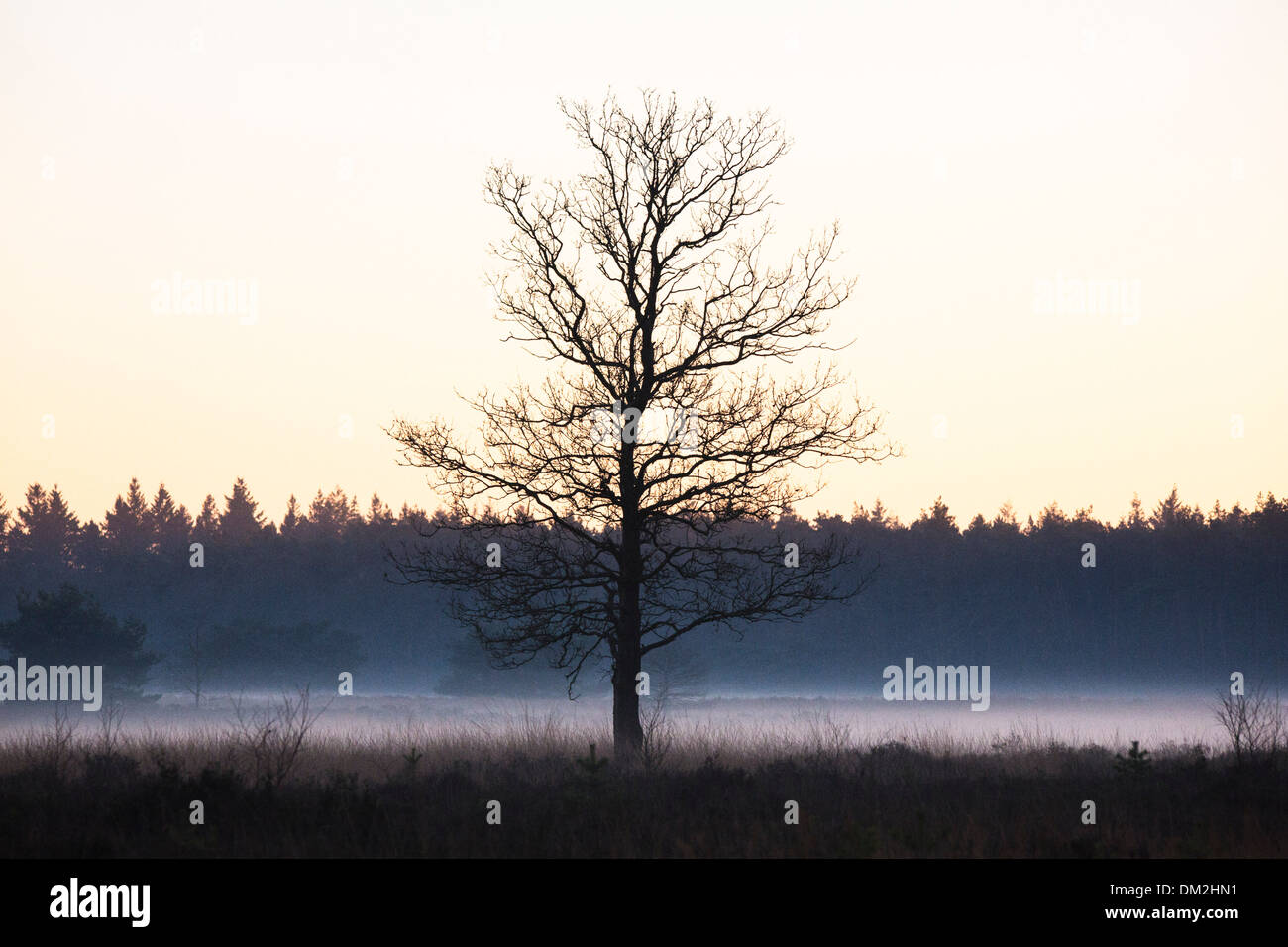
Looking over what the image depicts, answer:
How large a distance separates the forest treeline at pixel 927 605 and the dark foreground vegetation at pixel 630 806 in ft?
192

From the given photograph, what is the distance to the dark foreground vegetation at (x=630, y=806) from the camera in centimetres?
968

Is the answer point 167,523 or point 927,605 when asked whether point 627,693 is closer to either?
point 927,605

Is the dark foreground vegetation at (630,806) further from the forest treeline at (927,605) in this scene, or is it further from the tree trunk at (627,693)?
the forest treeline at (927,605)

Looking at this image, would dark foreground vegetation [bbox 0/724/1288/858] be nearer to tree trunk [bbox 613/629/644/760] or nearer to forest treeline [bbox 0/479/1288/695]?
tree trunk [bbox 613/629/644/760]

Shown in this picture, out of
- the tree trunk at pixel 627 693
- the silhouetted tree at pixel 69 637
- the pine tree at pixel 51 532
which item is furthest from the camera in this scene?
the pine tree at pixel 51 532

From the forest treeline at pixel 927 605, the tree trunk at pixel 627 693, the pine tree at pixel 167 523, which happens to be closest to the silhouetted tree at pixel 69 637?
the forest treeline at pixel 927 605

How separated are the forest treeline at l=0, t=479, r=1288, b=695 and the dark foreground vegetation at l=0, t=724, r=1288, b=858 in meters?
58.4

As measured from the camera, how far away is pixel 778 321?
58.7ft

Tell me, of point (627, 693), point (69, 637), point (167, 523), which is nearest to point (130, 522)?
point (167, 523)

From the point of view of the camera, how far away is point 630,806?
37.9ft

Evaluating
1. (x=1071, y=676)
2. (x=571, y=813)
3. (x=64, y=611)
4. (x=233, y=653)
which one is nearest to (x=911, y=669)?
(x=1071, y=676)

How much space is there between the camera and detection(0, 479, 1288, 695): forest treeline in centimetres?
8050

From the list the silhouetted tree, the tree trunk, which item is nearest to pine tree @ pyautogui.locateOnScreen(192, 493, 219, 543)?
the silhouetted tree
